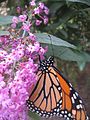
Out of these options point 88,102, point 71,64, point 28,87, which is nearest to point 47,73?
point 28,87

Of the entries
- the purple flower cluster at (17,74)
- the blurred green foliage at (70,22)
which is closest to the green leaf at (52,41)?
the purple flower cluster at (17,74)

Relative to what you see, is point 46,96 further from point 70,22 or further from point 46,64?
point 70,22

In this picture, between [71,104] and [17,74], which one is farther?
[71,104]

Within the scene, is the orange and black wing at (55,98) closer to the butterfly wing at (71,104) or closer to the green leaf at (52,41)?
the butterfly wing at (71,104)

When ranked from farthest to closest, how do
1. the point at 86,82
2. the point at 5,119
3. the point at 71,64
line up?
the point at 86,82 → the point at 71,64 → the point at 5,119

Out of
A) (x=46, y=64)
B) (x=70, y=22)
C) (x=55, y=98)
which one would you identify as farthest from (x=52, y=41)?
(x=70, y=22)

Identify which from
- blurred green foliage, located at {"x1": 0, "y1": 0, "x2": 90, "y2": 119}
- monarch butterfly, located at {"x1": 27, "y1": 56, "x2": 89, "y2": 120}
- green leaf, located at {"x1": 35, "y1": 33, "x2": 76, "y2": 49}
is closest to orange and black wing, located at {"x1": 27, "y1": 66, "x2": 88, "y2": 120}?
monarch butterfly, located at {"x1": 27, "y1": 56, "x2": 89, "y2": 120}

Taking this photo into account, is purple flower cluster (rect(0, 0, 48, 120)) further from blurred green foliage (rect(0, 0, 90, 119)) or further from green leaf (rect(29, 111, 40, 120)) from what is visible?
blurred green foliage (rect(0, 0, 90, 119))

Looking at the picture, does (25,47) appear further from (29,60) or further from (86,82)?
(86,82)
